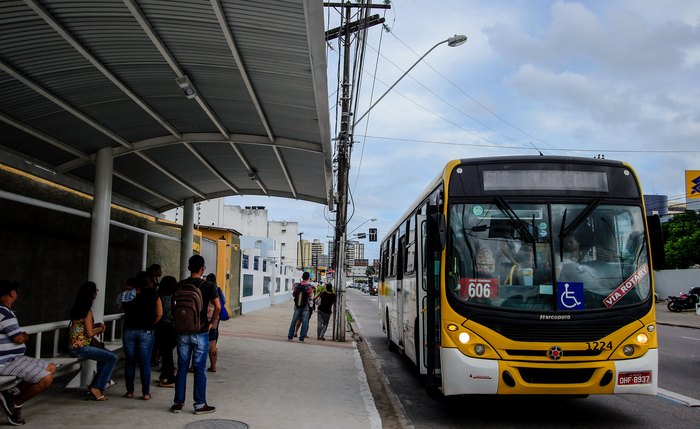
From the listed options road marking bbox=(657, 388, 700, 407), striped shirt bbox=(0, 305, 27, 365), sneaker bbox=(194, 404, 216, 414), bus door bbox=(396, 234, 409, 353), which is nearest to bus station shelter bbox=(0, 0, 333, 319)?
striped shirt bbox=(0, 305, 27, 365)

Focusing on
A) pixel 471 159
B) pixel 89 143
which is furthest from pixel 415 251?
pixel 89 143

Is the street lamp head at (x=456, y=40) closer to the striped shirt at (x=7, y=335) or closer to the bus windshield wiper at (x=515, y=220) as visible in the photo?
the bus windshield wiper at (x=515, y=220)

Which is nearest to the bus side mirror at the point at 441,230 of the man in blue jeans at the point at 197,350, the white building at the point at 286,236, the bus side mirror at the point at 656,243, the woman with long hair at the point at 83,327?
the bus side mirror at the point at 656,243

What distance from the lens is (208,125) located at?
9.35 metres

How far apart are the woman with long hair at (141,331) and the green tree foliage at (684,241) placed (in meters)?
46.9

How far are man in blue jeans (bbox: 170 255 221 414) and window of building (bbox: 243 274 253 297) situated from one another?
837 inches

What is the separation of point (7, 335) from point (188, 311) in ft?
5.86

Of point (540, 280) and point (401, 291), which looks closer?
point (540, 280)

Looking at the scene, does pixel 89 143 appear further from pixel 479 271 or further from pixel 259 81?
pixel 479 271

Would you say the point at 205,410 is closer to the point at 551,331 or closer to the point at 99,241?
the point at 99,241

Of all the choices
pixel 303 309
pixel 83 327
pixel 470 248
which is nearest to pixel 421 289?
pixel 470 248

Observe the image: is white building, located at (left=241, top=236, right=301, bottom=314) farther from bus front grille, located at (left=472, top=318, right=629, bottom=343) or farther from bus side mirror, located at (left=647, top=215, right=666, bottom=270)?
bus side mirror, located at (left=647, top=215, right=666, bottom=270)

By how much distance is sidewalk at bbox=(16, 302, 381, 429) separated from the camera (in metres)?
6.45

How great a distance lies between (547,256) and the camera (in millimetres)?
6797
